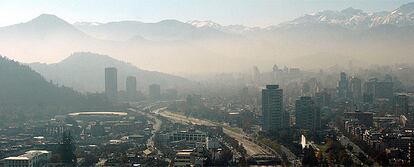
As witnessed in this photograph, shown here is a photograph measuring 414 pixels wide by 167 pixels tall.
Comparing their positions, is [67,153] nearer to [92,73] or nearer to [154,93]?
[154,93]

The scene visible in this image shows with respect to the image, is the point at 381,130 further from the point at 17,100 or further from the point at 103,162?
the point at 17,100

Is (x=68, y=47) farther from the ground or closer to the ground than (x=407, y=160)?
farther from the ground

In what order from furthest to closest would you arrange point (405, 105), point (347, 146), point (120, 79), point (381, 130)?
1. point (120, 79)
2. point (405, 105)
3. point (381, 130)
4. point (347, 146)

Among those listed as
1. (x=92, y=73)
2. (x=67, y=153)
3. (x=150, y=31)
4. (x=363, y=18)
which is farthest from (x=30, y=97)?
(x=150, y=31)

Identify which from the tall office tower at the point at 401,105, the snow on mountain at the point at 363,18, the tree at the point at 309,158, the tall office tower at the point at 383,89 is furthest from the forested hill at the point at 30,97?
the snow on mountain at the point at 363,18

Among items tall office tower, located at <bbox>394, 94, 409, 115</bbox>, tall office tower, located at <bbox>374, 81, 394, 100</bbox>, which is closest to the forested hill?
tall office tower, located at <bbox>374, 81, 394, 100</bbox>

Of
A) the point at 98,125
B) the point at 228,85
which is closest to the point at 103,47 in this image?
the point at 228,85
